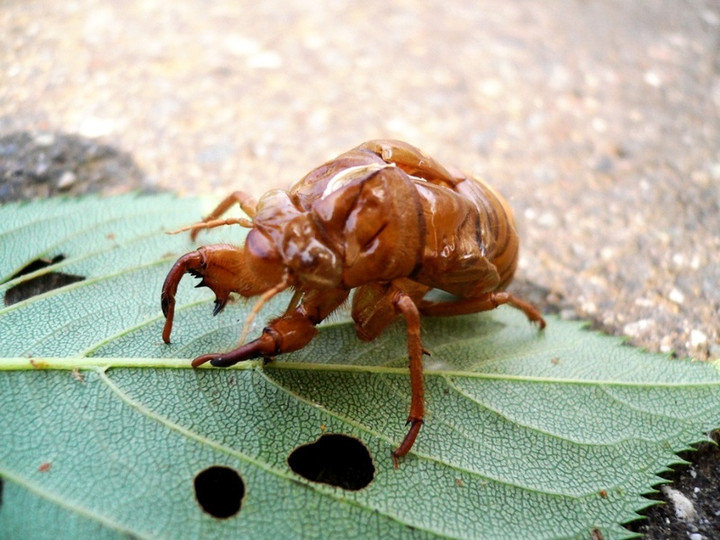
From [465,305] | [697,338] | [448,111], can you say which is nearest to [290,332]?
[465,305]

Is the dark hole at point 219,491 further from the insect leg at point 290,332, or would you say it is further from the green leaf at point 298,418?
the insect leg at point 290,332

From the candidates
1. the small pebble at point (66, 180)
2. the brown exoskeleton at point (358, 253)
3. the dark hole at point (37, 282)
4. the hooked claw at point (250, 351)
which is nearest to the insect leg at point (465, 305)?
the brown exoskeleton at point (358, 253)

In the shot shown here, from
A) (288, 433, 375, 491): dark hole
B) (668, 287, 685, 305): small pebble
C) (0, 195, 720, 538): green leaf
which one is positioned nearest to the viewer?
(0, 195, 720, 538): green leaf

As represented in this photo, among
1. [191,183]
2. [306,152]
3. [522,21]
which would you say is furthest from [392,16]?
[191,183]

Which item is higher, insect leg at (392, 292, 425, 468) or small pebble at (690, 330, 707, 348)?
insect leg at (392, 292, 425, 468)

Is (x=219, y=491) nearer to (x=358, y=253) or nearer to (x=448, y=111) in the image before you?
(x=358, y=253)

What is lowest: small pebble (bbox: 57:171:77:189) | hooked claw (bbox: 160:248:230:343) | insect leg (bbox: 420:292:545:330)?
small pebble (bbox: 57:171:77:189)

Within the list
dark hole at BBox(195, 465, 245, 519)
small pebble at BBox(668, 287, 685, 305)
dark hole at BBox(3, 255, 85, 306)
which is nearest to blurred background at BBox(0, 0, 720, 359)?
small pebble at BBox(668, 287, 685, 305)

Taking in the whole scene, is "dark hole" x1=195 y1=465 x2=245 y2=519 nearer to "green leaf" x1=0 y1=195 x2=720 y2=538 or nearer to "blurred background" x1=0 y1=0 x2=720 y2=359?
"green leaf" x1=0 y1=195 x2=720 y2=538
